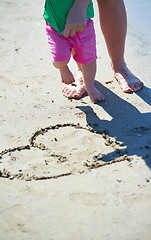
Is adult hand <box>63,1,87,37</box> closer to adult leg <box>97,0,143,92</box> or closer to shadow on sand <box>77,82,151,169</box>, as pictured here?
adult leg <box>97,0,143,92</box>

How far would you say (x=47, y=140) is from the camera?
2.66m

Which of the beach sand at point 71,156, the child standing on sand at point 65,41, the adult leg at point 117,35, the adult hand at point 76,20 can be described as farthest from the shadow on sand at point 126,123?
the adult hand at point 76,20

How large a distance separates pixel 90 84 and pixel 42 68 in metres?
0.85

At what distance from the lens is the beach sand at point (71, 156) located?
6.29ft

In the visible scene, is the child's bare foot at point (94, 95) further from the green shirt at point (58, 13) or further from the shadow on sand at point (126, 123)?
the green shirt at point (58, 13)

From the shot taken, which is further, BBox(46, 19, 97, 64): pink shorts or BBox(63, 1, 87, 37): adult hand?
BBox(46, 19, 97, 64): pink shorts

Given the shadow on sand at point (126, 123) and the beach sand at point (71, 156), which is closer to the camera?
the beach sand at point (71, 156)

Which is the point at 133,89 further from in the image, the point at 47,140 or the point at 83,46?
the point at 47,140

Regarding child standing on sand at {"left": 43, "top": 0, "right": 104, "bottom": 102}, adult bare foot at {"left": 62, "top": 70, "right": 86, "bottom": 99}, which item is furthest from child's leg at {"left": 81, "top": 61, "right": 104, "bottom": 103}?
adult bare foot at {"left": 62, "top": 70, "right": 86, "bottom": 99}

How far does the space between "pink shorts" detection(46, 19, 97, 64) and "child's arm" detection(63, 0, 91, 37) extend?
0.59 ft

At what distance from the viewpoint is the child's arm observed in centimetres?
263

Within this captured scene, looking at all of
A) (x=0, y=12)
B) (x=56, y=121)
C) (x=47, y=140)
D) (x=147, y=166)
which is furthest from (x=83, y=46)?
(x=0, y=12)

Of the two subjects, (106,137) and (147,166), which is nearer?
(147,166)

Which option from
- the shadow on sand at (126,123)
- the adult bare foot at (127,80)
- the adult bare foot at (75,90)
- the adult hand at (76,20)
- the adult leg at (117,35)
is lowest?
the shadow on sand at (126,123)
